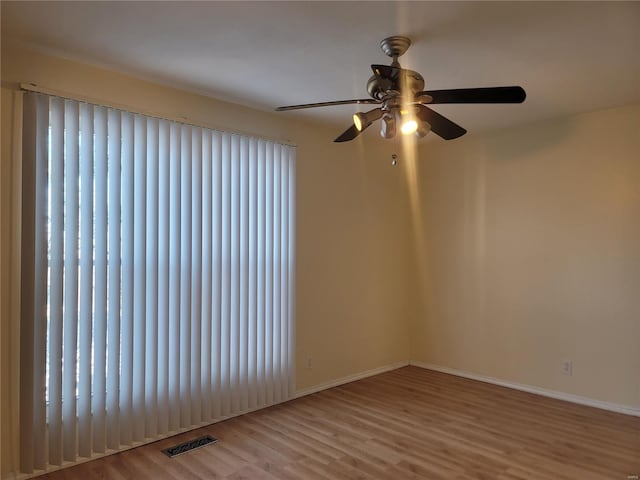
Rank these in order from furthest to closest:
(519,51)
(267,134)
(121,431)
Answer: (267,134), (121,431), (519,51)

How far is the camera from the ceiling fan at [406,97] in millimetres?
2221

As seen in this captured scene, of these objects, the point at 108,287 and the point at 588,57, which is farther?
the point at 108,287

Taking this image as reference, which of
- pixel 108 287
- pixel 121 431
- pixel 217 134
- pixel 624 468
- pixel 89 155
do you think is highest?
pixel 217 134

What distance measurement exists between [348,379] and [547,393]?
1824 mm

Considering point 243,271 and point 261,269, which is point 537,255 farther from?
point 243,271

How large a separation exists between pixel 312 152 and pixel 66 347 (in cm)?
257

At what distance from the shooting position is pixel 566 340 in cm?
416

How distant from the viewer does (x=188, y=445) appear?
319cm

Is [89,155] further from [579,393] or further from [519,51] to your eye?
[579,393]

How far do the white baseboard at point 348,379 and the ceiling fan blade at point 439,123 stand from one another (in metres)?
2.65

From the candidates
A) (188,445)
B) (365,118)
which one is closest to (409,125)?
(365,118)

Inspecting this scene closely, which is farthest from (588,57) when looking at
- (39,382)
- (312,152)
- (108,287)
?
(39,382)

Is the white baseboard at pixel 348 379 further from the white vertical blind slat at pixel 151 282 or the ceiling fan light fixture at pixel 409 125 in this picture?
the ceiling fan light fixture at pixel 409 125

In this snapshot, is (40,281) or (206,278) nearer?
(40,281)
